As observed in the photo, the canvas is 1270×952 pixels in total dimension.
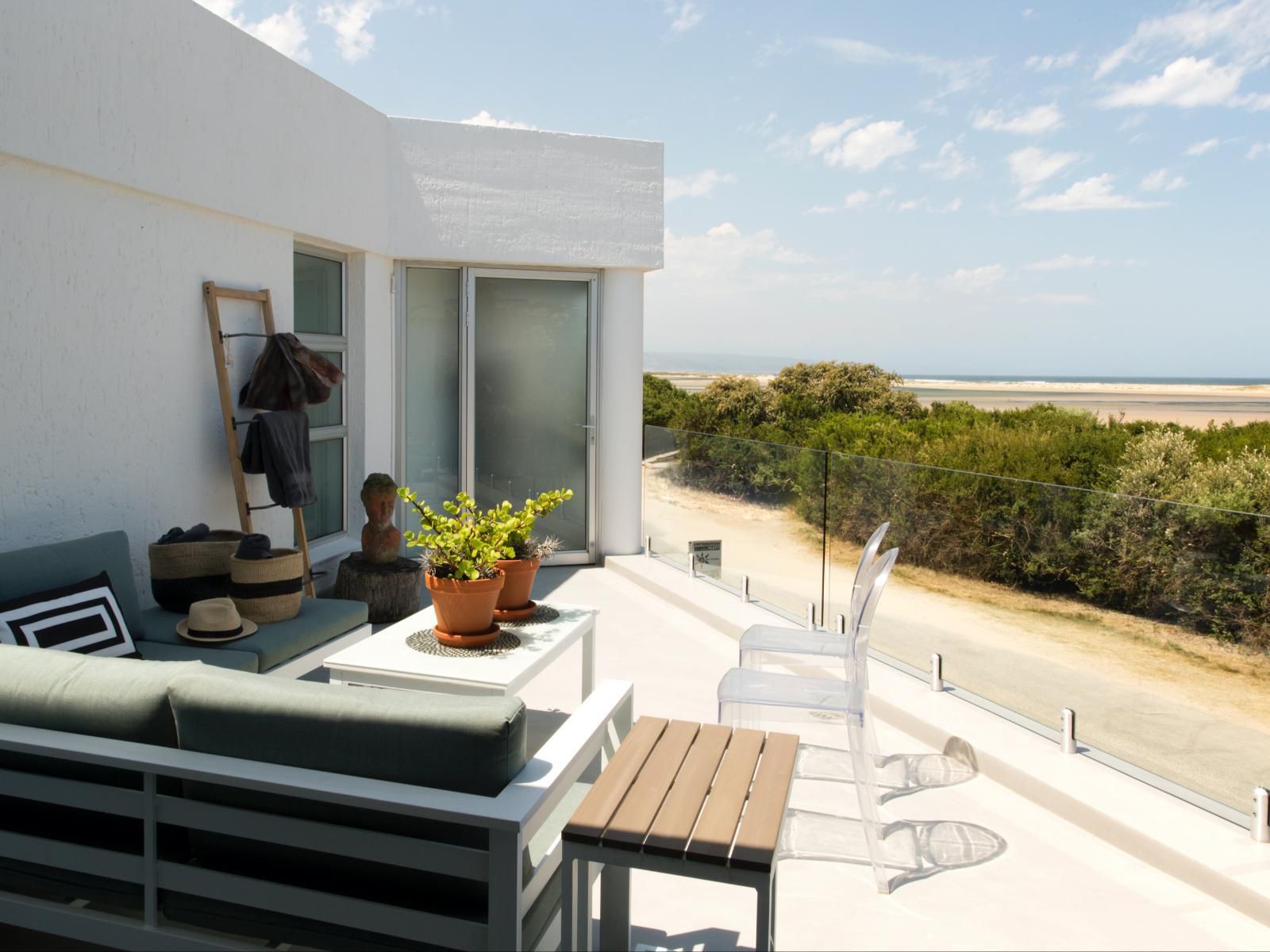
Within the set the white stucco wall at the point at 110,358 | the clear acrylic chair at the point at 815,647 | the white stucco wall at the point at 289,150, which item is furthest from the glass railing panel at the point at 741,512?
the white stucco wall at the point at 110,358

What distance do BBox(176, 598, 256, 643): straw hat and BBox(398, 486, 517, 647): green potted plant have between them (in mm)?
761

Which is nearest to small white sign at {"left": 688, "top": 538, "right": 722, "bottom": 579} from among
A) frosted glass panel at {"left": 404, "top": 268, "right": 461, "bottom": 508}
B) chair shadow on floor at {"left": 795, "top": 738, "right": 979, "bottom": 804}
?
frosted glass panel at {"left": 404, "top": 268, "right": 461, "bottom": 508}

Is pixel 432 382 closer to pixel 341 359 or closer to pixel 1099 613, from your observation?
pixel 341 359

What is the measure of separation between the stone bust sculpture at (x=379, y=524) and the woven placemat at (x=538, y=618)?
1744mm

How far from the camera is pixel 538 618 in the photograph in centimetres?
365

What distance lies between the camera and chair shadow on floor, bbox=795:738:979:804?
11.1ft

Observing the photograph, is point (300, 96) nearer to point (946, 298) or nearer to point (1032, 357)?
point (946, 298)

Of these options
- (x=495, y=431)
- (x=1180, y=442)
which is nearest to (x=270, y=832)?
(x=495, y=431)

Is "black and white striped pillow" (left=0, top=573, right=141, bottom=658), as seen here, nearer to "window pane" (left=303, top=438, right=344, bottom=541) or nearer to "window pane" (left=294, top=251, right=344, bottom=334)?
"window pane" (left=303, top=438, right=344, bottom=541)

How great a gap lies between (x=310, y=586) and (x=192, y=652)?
72.9 inches

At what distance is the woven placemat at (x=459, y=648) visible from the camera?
3.19m

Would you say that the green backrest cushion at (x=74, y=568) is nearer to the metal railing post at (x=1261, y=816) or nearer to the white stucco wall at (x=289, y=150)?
the white stucco wall at (x=289, y=150)

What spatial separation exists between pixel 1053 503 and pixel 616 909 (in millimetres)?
2493

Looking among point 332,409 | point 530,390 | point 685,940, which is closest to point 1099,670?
point 685,940
